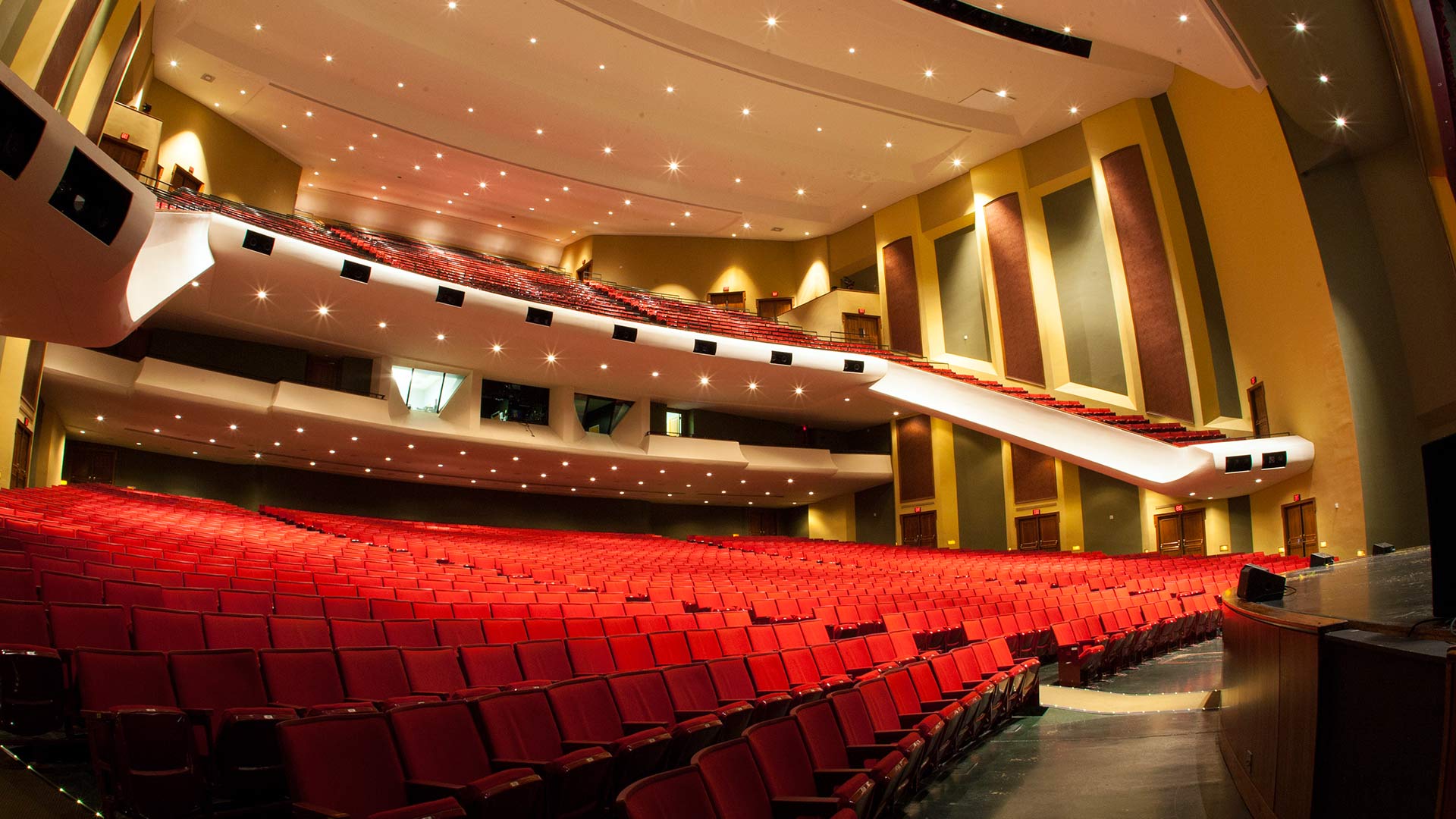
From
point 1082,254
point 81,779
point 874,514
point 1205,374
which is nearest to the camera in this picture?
point 81,779

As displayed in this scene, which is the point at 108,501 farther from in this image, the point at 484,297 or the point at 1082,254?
the point at 1082,254

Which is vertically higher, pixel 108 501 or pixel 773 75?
pixel 773 75

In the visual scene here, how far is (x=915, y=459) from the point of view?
1450 centimetres

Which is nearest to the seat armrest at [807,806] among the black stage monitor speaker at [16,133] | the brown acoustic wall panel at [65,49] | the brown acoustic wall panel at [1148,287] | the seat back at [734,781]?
the seat back at [734,781]

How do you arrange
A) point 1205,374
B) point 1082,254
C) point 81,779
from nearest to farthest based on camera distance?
1. point 81,779
2. point 1205,374
3. point 1082,254

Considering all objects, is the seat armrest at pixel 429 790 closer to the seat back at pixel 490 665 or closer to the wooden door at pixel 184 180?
the seat back at pixel 490 665

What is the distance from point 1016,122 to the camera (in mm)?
12805

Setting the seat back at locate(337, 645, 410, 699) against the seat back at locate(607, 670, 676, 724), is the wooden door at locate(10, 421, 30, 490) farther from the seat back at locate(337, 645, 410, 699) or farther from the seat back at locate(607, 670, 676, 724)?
the seat back at locate(607, 670, 676, 724)

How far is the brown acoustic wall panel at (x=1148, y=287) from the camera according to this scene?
37.1ft

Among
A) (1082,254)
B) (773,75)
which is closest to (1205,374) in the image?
(1082,254)

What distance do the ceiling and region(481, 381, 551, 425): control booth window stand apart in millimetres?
3668

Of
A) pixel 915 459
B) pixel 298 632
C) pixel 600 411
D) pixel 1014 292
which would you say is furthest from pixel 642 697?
pixel 915 459

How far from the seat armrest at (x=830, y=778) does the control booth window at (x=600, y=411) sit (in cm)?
1193

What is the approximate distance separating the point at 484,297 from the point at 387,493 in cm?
471
